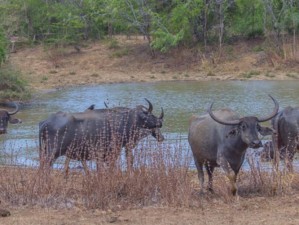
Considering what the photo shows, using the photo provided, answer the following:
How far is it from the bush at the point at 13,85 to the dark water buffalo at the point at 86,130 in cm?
1147

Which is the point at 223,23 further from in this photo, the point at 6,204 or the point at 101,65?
the point at 6,204

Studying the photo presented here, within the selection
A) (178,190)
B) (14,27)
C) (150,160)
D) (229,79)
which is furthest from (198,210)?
(14,27)

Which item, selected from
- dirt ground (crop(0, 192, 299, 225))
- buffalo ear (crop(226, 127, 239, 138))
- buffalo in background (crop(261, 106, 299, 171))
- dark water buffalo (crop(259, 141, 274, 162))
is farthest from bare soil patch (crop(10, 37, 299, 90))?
dirt ground (crop(0, 192, 299, 225))

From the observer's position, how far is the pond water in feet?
55.4

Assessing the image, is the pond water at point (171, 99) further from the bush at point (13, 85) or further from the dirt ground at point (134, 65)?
the dirt ground at point (134, 65)

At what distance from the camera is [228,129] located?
8.96 m

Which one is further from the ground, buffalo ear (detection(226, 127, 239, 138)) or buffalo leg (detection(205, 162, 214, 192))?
buffalo ear (detection(226, 127, 239, 138))

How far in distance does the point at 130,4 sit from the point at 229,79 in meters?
7.43

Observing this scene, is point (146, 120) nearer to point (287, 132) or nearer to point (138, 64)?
point (287, 132)

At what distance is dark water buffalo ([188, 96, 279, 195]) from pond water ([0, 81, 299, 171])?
4.16 m

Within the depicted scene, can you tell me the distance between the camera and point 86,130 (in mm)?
10766

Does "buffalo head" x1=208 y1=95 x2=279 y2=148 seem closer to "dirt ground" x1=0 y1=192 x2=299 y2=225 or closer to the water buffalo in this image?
"dirt ground" x1=0 y1=192 x2=299 y2=225

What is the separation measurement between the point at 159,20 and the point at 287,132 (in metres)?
23.1

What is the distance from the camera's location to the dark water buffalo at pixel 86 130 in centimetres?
1020
